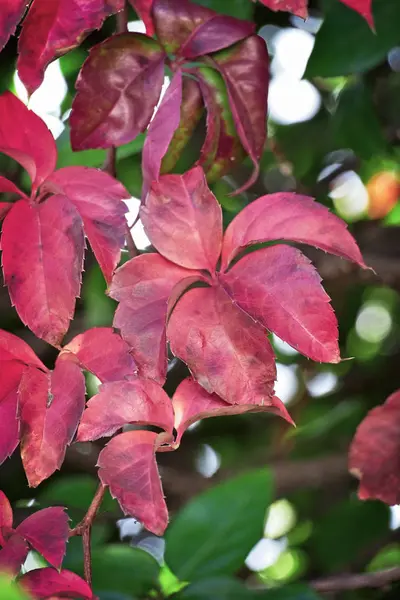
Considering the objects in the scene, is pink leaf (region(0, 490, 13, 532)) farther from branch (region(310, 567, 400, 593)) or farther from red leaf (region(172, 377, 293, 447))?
branch (region(310, 567, 400, 593))

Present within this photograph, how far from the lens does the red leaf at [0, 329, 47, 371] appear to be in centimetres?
47

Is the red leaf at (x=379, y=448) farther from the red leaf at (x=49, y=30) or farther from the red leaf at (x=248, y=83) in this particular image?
the red leaf at (x=49, y=30)

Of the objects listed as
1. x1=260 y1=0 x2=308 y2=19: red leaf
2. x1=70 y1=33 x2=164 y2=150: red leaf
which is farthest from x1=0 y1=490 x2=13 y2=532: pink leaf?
x1=260 y1=0 x2=308 y2=19: red leaf

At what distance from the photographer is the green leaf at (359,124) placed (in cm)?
100

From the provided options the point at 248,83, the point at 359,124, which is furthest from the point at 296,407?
the point at 248,83

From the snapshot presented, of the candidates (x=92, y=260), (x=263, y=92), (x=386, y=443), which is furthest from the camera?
(x=92, y=260)

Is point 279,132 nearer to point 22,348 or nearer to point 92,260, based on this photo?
point 92,260

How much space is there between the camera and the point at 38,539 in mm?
441

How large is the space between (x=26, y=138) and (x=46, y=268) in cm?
9

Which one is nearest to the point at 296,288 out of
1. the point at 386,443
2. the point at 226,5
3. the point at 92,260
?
the point at 386,443

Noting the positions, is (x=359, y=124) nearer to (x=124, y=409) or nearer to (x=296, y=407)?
(x=296, y=407)

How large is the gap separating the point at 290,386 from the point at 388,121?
0.42 m

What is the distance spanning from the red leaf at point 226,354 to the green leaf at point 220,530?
15.1 inches

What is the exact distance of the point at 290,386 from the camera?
4.01ft
